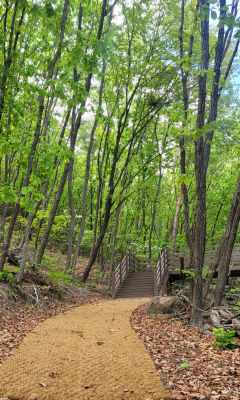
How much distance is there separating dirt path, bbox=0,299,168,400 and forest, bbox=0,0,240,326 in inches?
90.6

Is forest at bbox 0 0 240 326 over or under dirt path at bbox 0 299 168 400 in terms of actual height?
over

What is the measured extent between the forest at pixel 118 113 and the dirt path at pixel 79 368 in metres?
2.30

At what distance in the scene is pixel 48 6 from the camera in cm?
457

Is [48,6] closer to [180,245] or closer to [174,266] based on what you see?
[174,266]

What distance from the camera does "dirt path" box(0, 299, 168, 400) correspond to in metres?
2.99

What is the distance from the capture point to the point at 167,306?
8195 mm

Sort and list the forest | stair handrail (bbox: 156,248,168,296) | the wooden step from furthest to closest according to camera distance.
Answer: the wooden step, stair handrail (bbox: 156,248,168,296), the forest

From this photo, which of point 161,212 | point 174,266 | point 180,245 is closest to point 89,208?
point 161,212

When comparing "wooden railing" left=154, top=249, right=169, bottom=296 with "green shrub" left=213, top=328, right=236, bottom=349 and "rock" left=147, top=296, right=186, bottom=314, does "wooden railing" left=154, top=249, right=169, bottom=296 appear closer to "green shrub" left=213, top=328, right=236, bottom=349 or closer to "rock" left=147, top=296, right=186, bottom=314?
"rock" left=147, top=296, right=186, bottom=314

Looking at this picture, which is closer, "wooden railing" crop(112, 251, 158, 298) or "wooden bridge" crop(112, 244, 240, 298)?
"wooden bridge" crop(112, 244, 240, 298)

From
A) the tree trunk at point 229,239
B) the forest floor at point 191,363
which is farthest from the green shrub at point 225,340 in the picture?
the tree trunk at point 229,239

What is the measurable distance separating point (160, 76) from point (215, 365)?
11.8 meters

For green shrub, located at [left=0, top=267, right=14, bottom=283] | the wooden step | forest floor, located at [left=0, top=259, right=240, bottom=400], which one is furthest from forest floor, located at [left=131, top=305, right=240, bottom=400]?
the wooden step

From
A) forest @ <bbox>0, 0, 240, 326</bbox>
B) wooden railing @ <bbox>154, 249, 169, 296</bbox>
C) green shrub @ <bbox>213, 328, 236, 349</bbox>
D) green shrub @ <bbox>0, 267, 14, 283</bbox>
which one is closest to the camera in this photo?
green shrub @ <bbox>213, 328, 236, 349</bbox>
